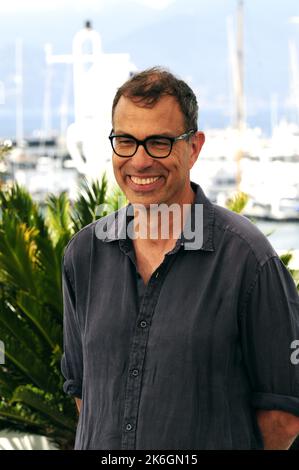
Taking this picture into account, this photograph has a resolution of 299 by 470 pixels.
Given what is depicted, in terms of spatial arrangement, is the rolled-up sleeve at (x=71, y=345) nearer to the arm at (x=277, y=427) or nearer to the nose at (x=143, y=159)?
the nose at (x=143, y=159)

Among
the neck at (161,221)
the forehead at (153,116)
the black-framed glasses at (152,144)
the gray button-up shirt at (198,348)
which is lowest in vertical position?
the gray button-up shirt at (198,348)

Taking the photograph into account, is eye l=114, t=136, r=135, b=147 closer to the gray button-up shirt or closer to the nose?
the nose

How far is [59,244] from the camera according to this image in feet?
18.5

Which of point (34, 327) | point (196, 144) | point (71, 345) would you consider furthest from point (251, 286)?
point (34, 327)

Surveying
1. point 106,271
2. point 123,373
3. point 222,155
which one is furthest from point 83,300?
point 222,155

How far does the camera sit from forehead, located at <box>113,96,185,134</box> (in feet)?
7.61

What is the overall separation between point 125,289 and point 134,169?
0.30m

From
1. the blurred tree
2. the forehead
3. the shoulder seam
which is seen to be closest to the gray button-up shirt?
the shoulder seam

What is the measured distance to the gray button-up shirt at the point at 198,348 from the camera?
228 centimetres

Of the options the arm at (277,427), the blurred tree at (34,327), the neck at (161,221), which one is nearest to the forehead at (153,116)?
the neck at (161,221)

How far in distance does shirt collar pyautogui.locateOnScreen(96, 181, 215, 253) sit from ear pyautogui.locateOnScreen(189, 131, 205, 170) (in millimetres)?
90
